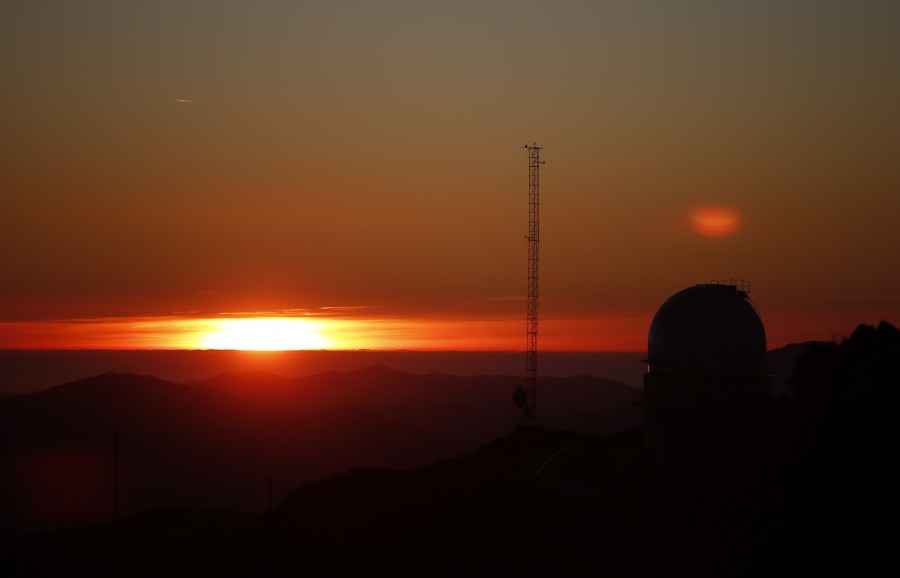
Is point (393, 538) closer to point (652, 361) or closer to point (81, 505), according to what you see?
point (652, 361)

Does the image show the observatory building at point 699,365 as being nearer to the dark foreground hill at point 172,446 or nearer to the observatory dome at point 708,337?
the observatory dome at point 708,337

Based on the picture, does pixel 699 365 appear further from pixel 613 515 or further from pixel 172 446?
pixel 172 446

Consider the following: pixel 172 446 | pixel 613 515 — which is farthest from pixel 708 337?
pixel 172 446

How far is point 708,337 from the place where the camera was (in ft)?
122

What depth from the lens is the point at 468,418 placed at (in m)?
188

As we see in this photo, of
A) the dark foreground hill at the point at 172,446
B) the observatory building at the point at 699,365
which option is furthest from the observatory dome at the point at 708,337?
the dark foreground hill at the point at 172,446

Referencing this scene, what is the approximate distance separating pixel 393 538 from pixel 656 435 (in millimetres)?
11618

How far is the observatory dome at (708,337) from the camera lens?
37.2 meters

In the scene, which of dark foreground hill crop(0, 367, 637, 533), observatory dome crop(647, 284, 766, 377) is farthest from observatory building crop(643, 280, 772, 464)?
dark foreground hill crop(0, 367, 637, 533)

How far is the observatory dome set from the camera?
37.2m

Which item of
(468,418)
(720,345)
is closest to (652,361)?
(720,345)

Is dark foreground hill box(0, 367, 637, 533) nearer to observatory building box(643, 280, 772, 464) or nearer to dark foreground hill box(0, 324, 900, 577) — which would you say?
dark foreground hill box(0, 324, 900, 577)

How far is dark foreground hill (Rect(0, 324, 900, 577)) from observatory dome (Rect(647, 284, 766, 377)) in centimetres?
252

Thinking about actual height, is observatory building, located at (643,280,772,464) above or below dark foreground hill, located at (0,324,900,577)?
above
